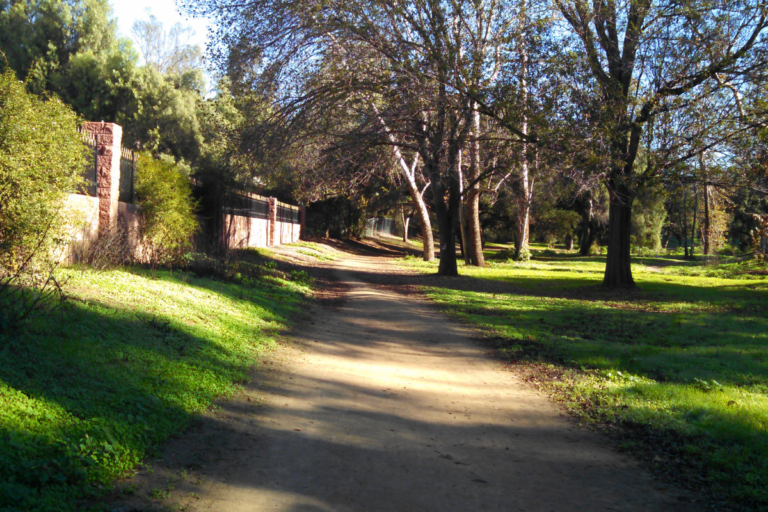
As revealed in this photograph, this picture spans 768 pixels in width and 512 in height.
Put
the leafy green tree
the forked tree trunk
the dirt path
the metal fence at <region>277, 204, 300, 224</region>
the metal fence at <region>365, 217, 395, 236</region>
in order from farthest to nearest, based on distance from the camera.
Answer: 1. the metal fence at <region>365, 217, 395, 236</region>
2. the metal fence at <region>277, 204, 300, 224</region>
3. the leafy green tree
4. the forked tree trunk
5. the dirt path

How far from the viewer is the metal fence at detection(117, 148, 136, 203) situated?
13867 millimetres

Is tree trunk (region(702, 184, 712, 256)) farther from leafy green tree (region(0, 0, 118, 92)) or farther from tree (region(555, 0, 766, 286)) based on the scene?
leafy green tree (region(0, 0, 118, 92))

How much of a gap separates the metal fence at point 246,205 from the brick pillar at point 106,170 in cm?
918

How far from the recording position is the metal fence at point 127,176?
13867 millimetres

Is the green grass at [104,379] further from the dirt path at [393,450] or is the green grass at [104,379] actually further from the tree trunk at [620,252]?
the tree trunk at [620,252]

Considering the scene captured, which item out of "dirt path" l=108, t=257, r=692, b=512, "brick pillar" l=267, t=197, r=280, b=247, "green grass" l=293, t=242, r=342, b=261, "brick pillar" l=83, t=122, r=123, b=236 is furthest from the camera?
"green grass" l=293, t=242, r=342, b=261

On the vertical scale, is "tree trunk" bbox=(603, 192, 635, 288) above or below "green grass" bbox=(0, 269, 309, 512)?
above

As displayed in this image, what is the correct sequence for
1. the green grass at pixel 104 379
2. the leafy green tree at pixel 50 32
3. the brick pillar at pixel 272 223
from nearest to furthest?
the green grass at pixel 104 379, the brick pillar at pixel 272 223, the leafy green tree at pixel 50 32

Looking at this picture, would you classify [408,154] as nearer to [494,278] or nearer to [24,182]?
[494,278]

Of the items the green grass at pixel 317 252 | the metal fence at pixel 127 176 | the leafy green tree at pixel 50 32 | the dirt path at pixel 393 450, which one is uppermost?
the leafy green tree at pixel 50 32

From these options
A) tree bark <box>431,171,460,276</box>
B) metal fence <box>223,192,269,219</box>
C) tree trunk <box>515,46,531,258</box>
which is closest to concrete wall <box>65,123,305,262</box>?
metal fence <box>223,192,269,219</box>

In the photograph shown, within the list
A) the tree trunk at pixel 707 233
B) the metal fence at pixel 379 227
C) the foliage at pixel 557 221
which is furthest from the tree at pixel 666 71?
the metal fence at pixel 379 227

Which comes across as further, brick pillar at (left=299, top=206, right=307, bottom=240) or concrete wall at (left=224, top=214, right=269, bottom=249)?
brick pillar at (left=299, top=206, right=307, bottom=240)

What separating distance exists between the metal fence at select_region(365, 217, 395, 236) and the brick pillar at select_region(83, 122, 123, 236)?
41.2 meters
